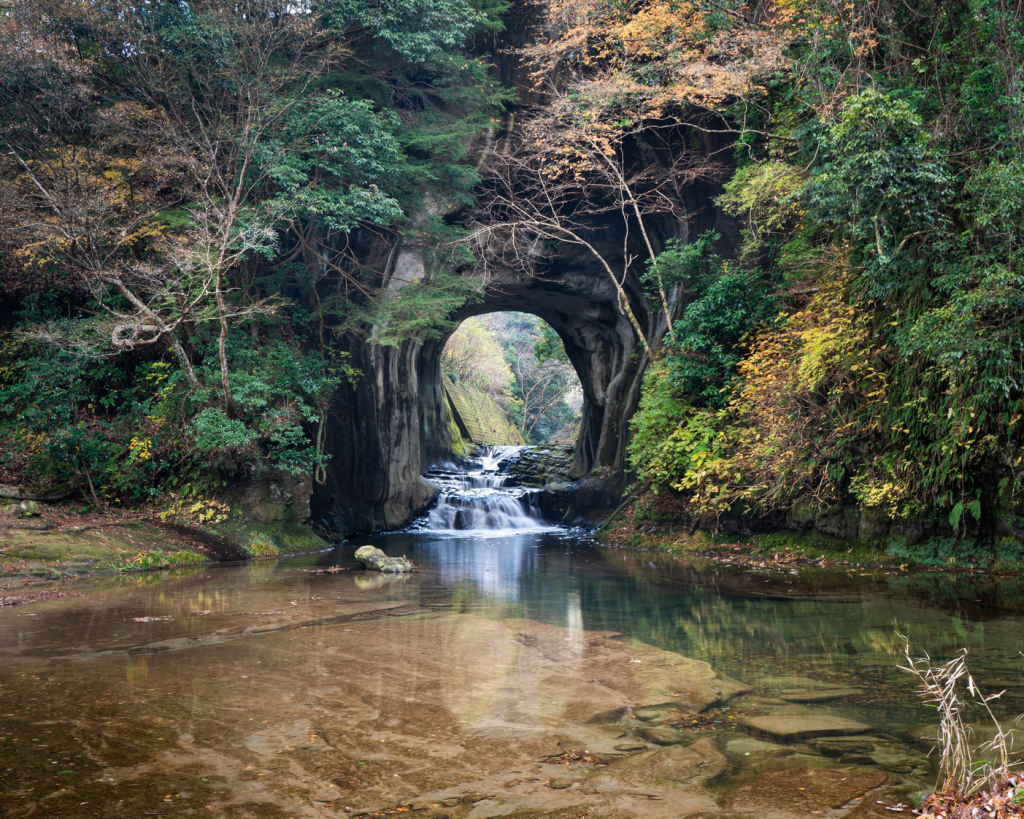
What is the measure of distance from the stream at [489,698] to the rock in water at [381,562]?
8.43 feet

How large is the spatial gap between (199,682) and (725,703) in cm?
359

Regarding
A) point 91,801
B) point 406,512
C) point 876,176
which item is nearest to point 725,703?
point 91,801

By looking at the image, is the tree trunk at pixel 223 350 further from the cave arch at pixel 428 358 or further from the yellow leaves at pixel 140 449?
the cave arch at pixel 428 358

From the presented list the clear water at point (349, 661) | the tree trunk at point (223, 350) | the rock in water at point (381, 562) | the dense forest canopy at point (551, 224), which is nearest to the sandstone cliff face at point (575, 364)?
the dense forest canopy at point (551, 224)

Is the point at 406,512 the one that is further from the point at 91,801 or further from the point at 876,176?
the point at 91,801

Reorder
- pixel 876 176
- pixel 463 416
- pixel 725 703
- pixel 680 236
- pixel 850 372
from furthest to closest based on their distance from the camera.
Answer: pixel 463 416 → pixel 680 236 → pixel 850 372 → pixel 876 176 → pixel 725 703

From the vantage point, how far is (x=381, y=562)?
11.5 m

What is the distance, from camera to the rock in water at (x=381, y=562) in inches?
449

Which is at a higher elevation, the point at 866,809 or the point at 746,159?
the point at 746,159

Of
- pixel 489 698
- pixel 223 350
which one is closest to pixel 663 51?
pixel 223 350

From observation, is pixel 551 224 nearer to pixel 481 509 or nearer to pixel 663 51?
pixel 663 51

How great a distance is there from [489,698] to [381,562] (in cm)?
721

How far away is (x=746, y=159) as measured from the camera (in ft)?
48.5

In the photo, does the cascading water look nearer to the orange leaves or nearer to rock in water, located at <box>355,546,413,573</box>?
rock in water, located at <box>355,546,413,573</box>
